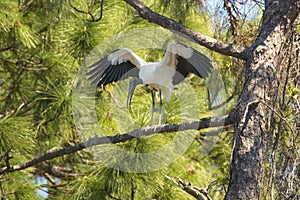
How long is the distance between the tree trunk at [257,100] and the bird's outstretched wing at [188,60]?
436 mm

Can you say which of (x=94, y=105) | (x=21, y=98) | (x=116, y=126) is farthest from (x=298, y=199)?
(x=21, y=98)

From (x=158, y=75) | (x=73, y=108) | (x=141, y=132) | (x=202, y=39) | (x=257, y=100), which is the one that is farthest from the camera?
(x=73, y=108)

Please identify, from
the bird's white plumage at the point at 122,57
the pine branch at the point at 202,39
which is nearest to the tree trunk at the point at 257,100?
the pine branch at the point at 202,39

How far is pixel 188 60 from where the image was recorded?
6.13ft

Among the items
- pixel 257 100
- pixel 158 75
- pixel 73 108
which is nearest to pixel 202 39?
pixel 257 100

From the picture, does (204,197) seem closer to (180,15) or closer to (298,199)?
(298,199)

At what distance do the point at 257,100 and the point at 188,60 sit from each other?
651 millimetres

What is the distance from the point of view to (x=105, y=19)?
97.3 inches

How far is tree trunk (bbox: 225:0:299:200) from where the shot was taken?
1.21m

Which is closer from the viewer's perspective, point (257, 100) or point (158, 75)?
point (257, 100)

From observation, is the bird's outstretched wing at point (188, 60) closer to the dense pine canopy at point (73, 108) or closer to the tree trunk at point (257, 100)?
the dense pine canopy at point (73, 108)

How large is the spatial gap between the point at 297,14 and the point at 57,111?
4.63ft

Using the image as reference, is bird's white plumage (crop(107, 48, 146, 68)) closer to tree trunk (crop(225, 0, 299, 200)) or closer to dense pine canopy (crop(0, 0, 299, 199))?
dense pine canopy (crop(0, 0, 299, 199))

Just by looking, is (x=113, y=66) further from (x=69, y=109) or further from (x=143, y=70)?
(x=69, y=109)
